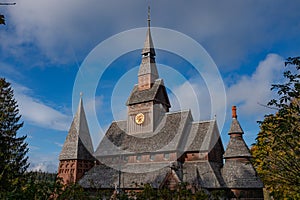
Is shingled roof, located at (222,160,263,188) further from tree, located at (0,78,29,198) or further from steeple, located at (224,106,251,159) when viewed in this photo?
tree, located at (0,78,29,198)

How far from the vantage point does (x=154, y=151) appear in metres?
33.3

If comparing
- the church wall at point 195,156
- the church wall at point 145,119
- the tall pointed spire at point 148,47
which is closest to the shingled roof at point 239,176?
the church wall at point 195,156

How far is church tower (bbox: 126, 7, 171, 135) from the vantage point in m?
37.2

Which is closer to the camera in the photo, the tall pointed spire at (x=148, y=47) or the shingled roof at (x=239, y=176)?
the shingled roof at (x=239, y=176)

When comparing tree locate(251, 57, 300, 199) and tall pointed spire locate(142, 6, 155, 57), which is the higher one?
tall pointed spire locate(142, 6, 155, 57)

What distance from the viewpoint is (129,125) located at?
3891cm

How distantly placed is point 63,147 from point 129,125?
998 centimetres

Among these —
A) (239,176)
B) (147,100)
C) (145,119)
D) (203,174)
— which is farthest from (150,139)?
(239,176)

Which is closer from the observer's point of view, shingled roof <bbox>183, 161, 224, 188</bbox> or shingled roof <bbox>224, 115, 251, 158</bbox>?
shingled roof <bbox>183, 161, 224, 188</bbox>

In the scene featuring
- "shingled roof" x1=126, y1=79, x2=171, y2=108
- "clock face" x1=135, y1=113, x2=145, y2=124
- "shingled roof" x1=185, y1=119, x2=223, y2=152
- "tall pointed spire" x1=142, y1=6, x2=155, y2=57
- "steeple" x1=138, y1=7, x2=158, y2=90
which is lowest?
"shingled roof" x1=185, y1=119, x2=223, y2=152

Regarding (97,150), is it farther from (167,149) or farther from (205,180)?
(205,180)

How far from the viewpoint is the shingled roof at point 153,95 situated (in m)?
37.6

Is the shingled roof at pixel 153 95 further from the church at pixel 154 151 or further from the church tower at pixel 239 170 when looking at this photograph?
the church tower at pixel 239 170

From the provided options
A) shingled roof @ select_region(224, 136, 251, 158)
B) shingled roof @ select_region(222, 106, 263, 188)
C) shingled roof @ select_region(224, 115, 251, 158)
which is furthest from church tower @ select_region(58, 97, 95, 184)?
shingled roof @ select_region(224, 115, 251, 158)
